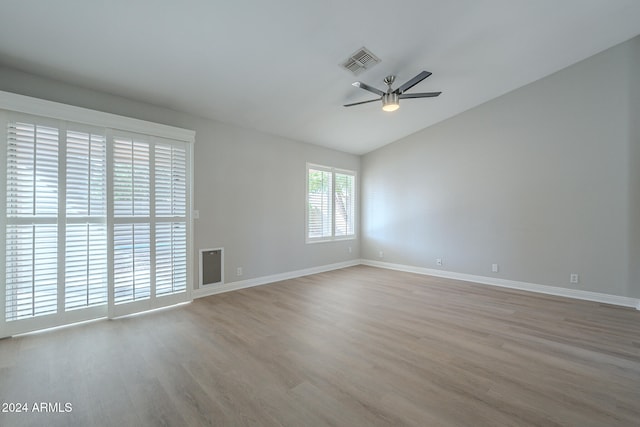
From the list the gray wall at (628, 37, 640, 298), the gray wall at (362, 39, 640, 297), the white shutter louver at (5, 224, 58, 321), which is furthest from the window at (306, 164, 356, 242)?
the gray wall at (628, 37, 640, 298)

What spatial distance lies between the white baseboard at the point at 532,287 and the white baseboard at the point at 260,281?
1478 mm

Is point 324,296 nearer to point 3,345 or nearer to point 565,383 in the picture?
point 565,383

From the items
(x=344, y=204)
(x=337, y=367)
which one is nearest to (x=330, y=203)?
(x=344, y=204)

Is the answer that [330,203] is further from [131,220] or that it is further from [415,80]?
[131,220]

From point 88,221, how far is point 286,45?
306 centimetres

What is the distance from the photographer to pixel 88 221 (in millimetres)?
3141

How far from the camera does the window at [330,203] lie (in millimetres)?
5886

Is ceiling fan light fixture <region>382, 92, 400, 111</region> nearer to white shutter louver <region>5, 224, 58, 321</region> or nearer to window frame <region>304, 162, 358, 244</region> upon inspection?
window frame <region>304, 162, 358, 244</region>

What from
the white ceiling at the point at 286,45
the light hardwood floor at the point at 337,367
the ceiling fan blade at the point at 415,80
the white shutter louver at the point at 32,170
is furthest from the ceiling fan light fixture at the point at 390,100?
the white shutter louver at the point at 32,170

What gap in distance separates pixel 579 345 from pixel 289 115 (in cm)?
464

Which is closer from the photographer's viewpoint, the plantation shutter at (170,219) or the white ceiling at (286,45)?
the white ceiling at (286,45)

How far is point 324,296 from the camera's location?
4.21 meters

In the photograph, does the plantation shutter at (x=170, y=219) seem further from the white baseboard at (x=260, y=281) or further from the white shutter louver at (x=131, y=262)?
the white baseboard at (x=260, y=281)

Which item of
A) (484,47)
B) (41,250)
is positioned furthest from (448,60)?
(41,250)
